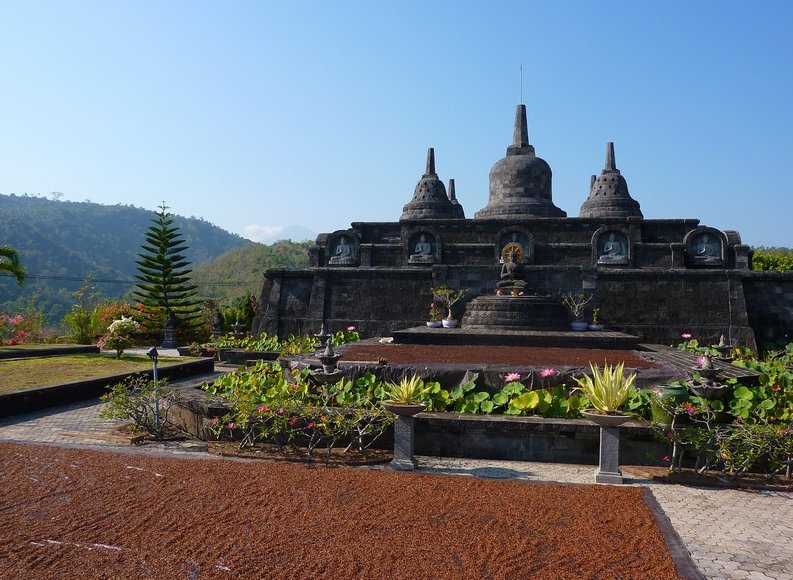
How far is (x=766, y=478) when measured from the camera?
655 cm

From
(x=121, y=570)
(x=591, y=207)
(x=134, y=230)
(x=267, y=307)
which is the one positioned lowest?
(x=121, y=570)

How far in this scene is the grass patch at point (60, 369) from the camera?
12.1 m

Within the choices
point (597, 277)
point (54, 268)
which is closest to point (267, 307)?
point (597, 277)

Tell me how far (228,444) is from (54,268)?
10208 cm

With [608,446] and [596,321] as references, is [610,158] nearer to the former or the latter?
[596,321]

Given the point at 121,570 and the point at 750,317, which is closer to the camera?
the point at 121,570

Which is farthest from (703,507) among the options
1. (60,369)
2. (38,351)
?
(38,351)

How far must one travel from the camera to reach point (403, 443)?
691 cm

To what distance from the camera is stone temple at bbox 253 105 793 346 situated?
20.8 meters

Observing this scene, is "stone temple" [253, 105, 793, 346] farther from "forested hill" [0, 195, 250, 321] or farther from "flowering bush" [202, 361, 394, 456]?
"forested hill" [0, 195, 250, 321]

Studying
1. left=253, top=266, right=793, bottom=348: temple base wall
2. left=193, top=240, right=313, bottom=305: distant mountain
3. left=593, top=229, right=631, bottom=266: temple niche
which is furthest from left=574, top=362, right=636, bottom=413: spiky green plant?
left=193, top=240, right=313, bottom=305: distant mountain

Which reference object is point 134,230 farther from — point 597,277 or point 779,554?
point 779,554

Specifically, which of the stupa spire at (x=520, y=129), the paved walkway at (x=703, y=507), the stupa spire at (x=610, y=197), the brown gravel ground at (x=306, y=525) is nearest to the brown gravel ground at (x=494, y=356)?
the paved walkway at (x=703, y=507)

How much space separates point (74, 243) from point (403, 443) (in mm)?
125659
